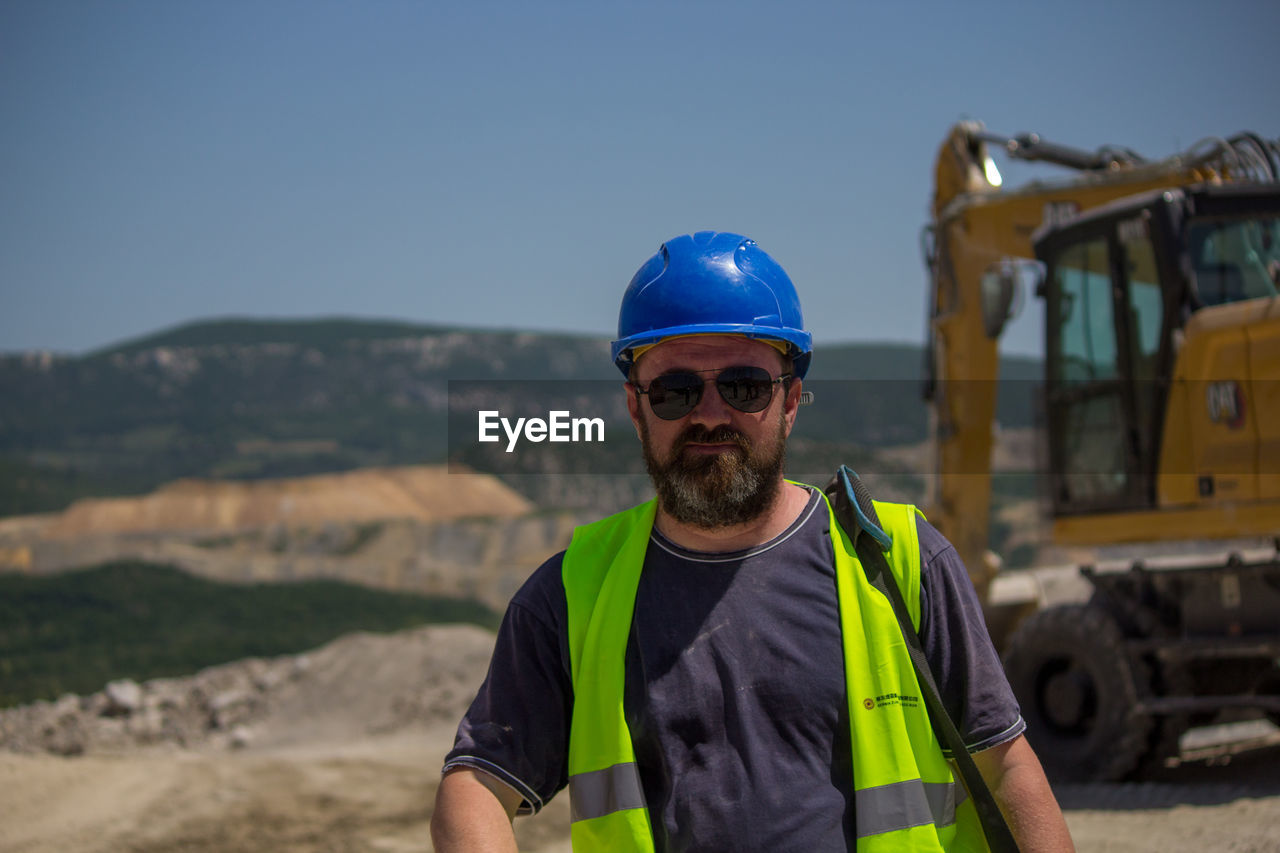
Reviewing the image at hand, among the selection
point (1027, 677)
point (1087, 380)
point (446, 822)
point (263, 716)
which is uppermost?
point (1087, 380)

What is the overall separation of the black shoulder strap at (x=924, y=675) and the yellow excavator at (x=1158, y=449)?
16.7ft

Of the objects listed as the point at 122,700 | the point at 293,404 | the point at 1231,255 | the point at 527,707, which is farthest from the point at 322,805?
the point at 293,404

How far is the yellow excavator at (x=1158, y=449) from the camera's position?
6785 mm

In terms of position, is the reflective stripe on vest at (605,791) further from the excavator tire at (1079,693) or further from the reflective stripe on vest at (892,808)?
the excavator tire at (1079,693)

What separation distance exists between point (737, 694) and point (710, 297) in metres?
0.75

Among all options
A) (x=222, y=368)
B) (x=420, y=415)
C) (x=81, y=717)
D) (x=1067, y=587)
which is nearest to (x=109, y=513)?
(x=81, y=717)

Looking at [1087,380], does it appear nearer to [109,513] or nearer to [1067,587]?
[1067,587]

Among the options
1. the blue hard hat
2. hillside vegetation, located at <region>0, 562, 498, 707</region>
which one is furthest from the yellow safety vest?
hillside vegetation, located at <region>0, 562, 498, 707</region>

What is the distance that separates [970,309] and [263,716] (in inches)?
378

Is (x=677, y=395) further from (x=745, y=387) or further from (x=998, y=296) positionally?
(x=998, y=296)

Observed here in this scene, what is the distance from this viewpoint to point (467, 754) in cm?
217

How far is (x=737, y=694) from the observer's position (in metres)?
2.15

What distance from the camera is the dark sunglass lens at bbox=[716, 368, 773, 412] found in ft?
7.80

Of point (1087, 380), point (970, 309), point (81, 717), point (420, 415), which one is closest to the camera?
point (1087, 380)
